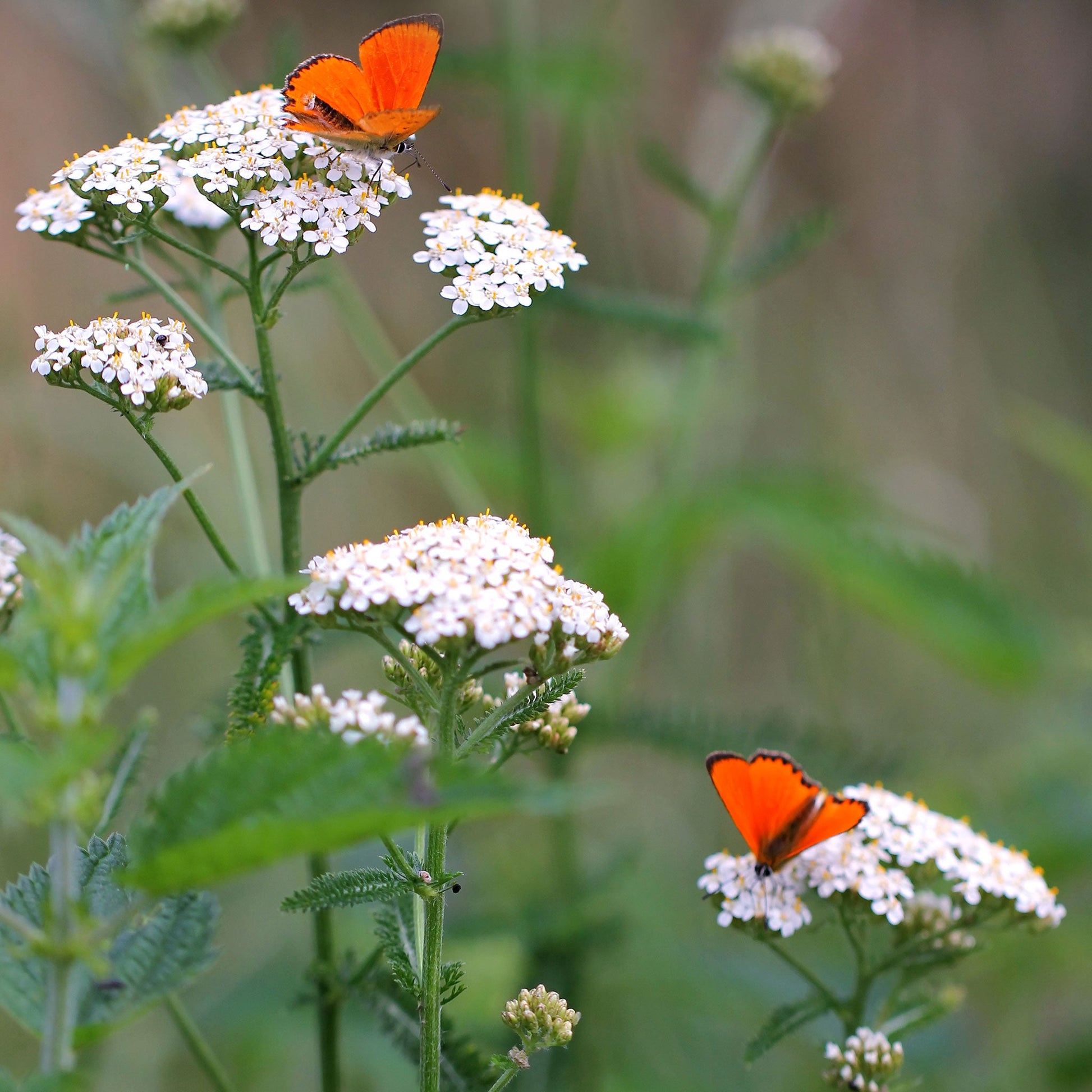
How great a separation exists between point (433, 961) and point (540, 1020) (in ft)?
0.68

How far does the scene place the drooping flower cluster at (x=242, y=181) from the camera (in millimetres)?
1770

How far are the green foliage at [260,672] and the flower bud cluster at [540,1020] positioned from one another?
55 centimetres

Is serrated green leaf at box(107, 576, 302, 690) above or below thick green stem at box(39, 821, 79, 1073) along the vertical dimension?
above

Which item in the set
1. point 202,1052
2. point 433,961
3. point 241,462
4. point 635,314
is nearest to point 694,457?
point 635,314

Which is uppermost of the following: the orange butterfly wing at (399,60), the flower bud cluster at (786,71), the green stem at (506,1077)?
the flower bud cluster at (786,71)

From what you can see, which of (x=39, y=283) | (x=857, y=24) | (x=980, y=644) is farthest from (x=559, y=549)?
(x=857, y=24)

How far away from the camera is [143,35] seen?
3.12 m

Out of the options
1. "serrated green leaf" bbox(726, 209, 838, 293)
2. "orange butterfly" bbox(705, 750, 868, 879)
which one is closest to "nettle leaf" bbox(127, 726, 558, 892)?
"orange butterfly" bbox(705, 750, 868, 879)

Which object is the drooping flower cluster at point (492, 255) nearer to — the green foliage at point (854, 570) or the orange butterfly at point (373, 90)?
the orange butterfly at point (373, 90)

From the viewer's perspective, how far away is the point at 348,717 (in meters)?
1.79

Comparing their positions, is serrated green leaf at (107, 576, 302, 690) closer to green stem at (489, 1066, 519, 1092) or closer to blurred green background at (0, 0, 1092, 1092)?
green stem at (489, 1066, 519, 1092)

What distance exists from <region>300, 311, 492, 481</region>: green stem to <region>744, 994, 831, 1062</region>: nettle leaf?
1156mm

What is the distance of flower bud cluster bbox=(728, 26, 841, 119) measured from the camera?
138 inches

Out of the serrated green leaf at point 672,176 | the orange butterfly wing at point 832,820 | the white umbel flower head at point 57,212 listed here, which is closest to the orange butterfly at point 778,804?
the orange butterfly wing at point 832,820
